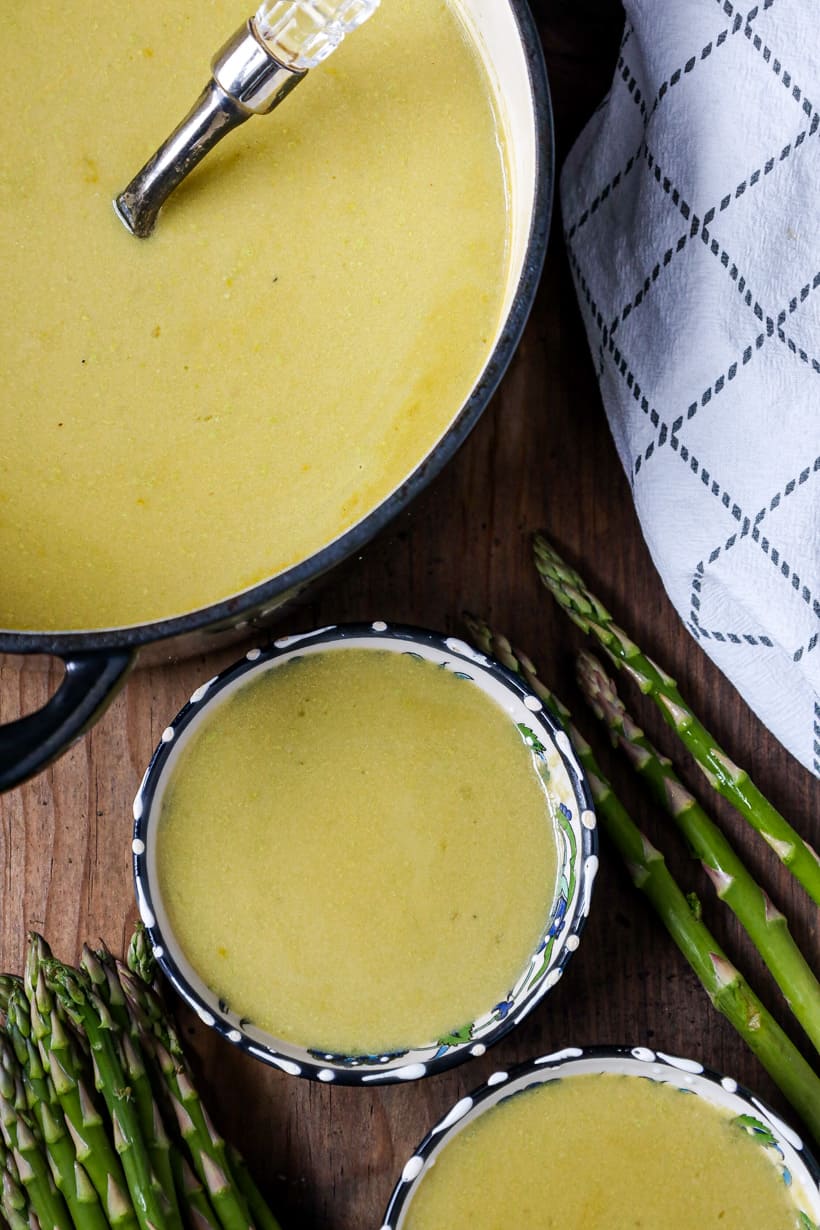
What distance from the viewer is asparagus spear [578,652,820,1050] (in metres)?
1.17

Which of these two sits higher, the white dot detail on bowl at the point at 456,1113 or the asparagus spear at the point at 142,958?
the asparagus spear at the point at 142,958

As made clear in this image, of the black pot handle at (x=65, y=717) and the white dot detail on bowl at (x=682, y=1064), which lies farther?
the white dot detail on bowl at (x=682, y=1064)

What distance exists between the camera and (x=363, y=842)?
1.15 m

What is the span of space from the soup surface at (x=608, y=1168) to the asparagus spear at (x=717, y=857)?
140mm

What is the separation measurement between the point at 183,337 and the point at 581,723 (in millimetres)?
549

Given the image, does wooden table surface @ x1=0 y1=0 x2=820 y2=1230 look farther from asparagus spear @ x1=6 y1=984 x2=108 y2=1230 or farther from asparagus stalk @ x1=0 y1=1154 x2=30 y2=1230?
asparagus stalk @ x1=0 y1=1154 x2=30 y2=1230

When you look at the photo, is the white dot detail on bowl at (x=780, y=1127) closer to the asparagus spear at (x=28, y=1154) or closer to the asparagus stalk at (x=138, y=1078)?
the asparagus stalk at (x=138, y=1078)

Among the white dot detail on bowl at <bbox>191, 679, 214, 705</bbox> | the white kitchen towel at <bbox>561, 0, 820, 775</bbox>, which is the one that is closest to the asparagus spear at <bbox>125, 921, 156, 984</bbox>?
the white dot detail on bowl at <bbox>191, 679, 214, 705</bbox>

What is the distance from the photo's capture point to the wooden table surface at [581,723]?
118cm

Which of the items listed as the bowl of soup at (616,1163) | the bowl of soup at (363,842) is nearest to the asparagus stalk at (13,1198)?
the bowl of soup at (363,842)

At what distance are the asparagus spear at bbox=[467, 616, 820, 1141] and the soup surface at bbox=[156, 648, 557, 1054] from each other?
0.21ft

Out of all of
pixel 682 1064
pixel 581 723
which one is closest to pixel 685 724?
pixel 581 723

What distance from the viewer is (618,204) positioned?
1.13 meters

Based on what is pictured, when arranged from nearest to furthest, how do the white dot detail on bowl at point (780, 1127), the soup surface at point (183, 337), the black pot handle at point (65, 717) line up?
the black pot handle at point (65, 717) < the soup surface at point (183, 337) < the white dot detail on bowl at point (780, 1127)
